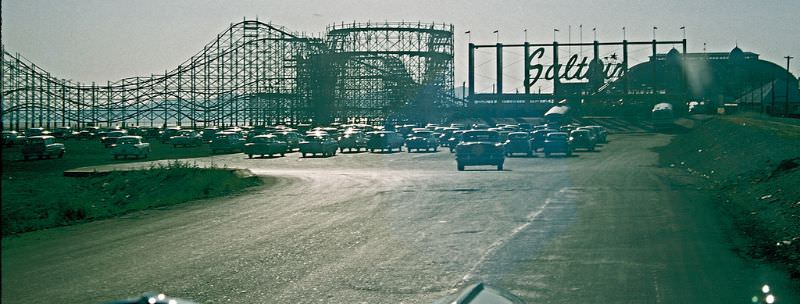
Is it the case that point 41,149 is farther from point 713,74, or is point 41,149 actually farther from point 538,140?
point 713,74

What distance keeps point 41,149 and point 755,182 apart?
4572 centimetres

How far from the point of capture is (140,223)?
783 inches

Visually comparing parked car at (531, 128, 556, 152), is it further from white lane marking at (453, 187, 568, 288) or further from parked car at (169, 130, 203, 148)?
parked car at (169, 130, 203, 148)

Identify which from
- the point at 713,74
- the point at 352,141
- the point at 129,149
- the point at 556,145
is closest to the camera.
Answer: the point at 556,145

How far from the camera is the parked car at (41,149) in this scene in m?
57.9

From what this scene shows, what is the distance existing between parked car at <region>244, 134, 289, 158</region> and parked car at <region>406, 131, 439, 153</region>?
9.47 meters

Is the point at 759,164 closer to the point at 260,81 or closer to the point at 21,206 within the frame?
the point at 21,206

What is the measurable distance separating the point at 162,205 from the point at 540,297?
16.4m

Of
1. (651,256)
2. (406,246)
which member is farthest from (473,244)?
(651,256)

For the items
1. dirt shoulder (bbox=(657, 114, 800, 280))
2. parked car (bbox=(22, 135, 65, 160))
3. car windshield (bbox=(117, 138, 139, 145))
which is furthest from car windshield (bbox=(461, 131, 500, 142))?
parked car (bbox=(22, 135, 65, 160))

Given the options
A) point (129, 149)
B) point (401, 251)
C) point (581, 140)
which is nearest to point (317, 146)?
point (129, 149)

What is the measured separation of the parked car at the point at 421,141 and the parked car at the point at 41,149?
78.1ft

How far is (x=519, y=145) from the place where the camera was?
53938 millimetres

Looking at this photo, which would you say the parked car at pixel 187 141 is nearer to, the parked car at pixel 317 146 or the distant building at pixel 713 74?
the parked car at pixel 317 146
